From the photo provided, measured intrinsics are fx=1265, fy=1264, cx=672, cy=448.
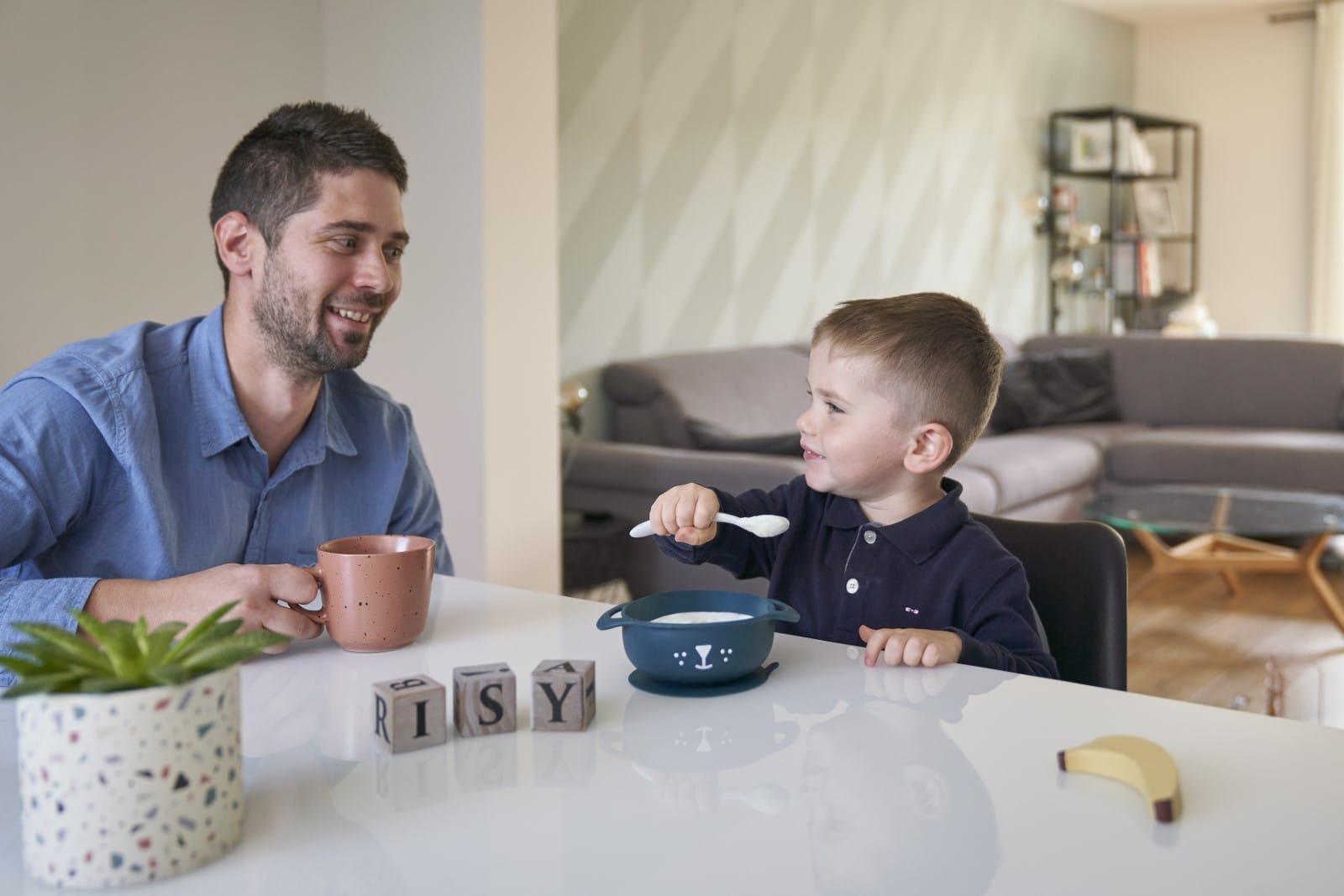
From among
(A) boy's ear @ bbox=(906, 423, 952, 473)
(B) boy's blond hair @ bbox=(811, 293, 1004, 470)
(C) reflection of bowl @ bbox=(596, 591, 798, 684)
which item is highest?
(B) boy's blond hair @ bbox=(811, 293, 1004, 470)

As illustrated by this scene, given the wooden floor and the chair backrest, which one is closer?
the chair backrest

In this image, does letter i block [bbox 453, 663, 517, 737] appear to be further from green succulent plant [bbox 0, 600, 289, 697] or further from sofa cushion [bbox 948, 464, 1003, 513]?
sofa cushion [bbox 948, 464, 1003, 513]

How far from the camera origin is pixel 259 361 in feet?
4.74

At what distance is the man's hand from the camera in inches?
40.4

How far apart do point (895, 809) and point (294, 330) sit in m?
0.96

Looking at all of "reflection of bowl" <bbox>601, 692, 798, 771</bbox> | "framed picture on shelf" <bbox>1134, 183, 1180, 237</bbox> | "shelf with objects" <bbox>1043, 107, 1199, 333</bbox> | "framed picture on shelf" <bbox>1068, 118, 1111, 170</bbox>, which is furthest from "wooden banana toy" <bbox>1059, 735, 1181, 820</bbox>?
"framed picture on shelf" <bbox>1134, 183, 1180, 237</bbox>

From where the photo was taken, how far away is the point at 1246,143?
8023 mm

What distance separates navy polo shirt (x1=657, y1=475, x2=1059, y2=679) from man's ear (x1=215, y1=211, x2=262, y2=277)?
58 centimetres

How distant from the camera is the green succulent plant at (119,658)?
24.6 inches

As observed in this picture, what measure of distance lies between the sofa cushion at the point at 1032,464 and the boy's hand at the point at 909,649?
2795mm

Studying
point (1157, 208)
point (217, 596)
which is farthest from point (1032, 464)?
point (1157, 208)

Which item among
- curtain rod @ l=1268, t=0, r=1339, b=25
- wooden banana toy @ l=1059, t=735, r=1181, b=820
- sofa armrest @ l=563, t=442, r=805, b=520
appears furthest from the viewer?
curtain rod @ l=1268, t=0, r=1339, b=25

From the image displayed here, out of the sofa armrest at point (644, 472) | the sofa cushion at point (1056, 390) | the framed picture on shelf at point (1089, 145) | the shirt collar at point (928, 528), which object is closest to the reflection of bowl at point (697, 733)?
the shirt collar at point (928, 528)

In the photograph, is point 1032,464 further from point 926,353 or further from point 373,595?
point 373,595
